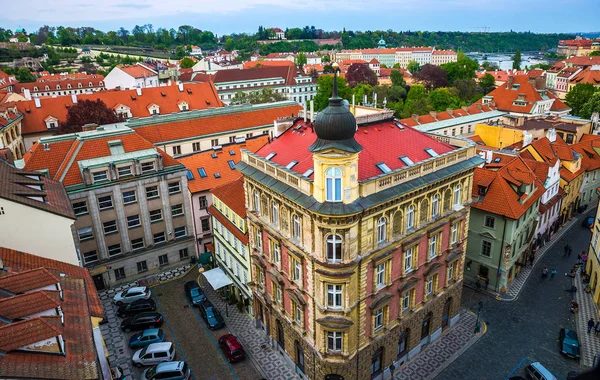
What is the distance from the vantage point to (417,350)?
1542 inches

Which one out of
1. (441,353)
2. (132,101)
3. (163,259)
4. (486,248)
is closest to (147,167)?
(163,259)

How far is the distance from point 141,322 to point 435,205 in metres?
30.7

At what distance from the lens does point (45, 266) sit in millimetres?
31531

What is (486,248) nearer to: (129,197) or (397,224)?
(397,224)

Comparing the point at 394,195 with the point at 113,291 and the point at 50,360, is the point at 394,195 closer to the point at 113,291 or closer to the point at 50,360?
the point at 50,360

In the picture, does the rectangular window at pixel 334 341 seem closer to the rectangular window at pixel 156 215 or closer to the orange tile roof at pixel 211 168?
the orange tile roof at pixel 211 168

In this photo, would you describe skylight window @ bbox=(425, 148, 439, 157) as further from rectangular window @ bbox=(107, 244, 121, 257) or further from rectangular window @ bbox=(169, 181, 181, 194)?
rectangular window @ bbox=(107, 244, 121, 257)

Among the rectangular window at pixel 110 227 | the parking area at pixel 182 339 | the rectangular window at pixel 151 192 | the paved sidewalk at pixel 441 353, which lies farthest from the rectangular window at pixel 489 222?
the rectangular window at pixel 110 227

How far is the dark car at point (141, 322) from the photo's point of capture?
4341cm

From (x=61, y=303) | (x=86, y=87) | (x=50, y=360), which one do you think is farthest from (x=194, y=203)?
(x=86, y=87)

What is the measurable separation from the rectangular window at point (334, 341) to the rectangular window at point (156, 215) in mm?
29092

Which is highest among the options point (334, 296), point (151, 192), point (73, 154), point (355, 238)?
point (73, 154)

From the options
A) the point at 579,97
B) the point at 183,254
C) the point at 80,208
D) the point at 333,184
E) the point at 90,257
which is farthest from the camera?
the point at 579,97

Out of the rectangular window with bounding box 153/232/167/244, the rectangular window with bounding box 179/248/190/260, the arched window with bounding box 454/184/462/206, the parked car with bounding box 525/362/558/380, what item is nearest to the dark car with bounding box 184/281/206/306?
the rectangular window with bounding box 179/248/190/260
